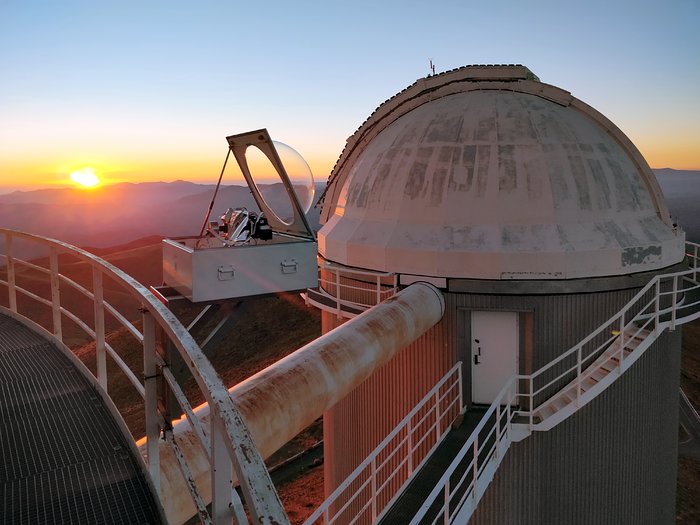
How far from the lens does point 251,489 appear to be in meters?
2.10

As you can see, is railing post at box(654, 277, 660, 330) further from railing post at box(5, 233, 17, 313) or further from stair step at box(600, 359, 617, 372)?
railing post at box(5, 233, 17, 313)

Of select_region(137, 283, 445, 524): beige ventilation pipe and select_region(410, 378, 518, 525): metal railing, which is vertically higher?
select_region(137, 283, 445, 524): beige ventilation pipe

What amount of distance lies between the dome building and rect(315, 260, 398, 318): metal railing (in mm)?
39

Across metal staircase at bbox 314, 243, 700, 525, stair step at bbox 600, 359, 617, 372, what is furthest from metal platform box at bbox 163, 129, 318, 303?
stair step at bbox 600, 359, 617, 372

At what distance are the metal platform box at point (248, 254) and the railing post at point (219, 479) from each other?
5.16 m

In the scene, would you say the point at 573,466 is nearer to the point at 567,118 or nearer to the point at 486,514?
the point at 486,514

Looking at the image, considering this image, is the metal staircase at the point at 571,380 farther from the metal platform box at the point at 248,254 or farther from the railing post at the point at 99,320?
the railing post at the point at 99,320

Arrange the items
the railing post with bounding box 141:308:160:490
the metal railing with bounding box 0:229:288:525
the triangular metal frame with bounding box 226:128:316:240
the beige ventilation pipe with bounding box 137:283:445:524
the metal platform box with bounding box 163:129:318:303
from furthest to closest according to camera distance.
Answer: the triangular metal frame with bounding box 226:128:316:240
the metal platform box with bounding box 163:129:318:303
the beige ventilation pipe with bounding box 137:283:445:524
the railing post with bounding box 141:308:160:490
the metal railing with bounding box 0:229:288:525

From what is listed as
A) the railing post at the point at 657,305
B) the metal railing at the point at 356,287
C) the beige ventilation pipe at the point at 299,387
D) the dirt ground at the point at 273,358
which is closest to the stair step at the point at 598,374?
the railing post at the point at 657,305

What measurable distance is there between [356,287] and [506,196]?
145 inches

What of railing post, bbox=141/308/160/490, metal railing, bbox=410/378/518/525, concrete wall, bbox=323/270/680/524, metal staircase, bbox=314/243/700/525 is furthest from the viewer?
concrete wall, bbox=323/270/680/524

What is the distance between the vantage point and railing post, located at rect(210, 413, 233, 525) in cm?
255

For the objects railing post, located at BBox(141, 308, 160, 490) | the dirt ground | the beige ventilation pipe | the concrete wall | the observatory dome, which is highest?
the observatory dome

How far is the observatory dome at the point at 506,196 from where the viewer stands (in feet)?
36.1
